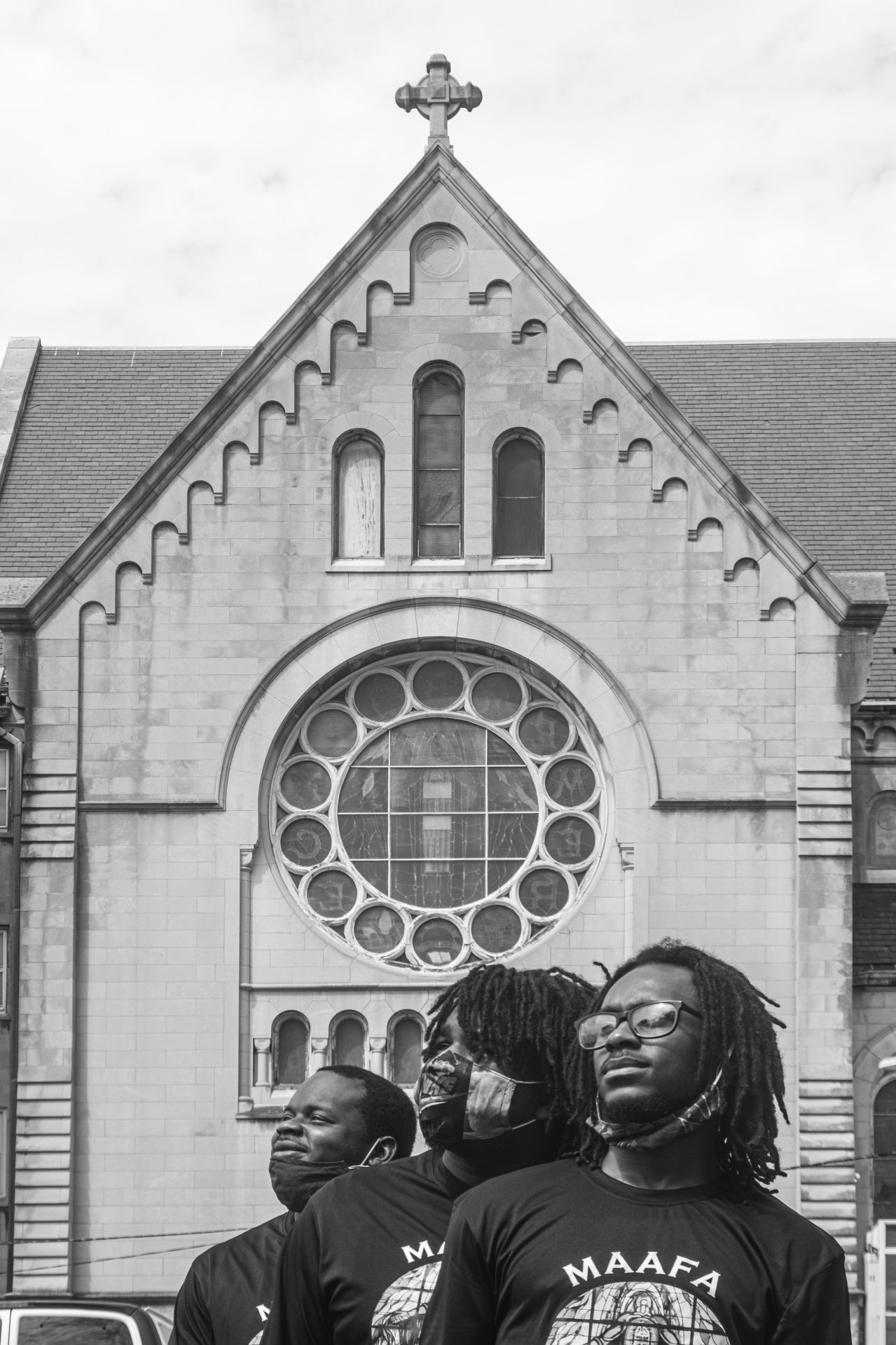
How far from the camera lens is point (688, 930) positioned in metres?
20.2

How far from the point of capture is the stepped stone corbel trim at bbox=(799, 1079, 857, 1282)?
1966 centimetres

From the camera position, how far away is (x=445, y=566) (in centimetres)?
2088

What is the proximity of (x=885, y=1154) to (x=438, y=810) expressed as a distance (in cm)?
597

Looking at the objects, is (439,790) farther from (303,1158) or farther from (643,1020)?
(643,1020)

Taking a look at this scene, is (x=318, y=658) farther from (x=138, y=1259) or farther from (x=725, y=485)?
(x=138, y=1259)

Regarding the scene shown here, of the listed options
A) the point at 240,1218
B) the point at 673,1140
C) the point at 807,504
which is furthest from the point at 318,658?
the point at 673,1140

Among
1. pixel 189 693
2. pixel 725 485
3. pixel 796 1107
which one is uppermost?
pixel 725 485

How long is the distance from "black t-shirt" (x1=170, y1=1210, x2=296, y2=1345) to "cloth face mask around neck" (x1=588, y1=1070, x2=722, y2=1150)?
6.25 feet

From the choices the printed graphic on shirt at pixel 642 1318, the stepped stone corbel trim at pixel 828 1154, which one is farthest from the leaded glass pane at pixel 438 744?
the printed graphic on shirt at pixel 642 1318

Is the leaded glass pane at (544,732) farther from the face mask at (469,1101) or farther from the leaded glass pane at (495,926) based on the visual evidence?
the face mask at (469,1101)

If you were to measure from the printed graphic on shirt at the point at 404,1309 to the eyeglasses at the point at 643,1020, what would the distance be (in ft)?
2.96

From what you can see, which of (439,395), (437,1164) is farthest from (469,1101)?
(439,395)

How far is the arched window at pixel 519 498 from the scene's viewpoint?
69.2 feet

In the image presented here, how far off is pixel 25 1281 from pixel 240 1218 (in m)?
2.11
